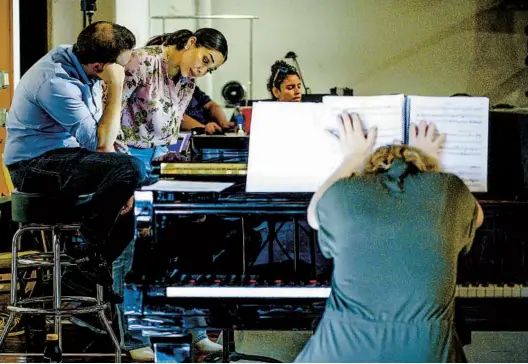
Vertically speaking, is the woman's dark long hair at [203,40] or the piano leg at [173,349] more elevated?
the woman's dark long hair at [203,40]

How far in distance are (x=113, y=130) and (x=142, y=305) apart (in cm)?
118

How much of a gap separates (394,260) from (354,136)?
22.2 inches

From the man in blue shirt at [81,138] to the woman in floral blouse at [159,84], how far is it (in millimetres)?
466

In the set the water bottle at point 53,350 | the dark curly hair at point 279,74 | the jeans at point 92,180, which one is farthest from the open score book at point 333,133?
the dark curly hair at point 279,74

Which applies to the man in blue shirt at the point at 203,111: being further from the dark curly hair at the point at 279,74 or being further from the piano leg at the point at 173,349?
the piano leg at the point at 173,349

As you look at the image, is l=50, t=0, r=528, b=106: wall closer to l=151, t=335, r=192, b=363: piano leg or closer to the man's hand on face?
the man's hand on face

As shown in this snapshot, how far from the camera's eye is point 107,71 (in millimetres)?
3758

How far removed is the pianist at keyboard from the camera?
7.16ft

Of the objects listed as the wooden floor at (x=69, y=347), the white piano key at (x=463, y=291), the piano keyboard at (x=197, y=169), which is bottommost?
the wooden floor at (x=69, y=347)

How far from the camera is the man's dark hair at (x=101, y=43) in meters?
3.60

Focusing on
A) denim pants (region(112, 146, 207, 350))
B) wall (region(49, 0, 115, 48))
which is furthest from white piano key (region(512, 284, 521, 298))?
wall (region(49, 0, 115, 48))

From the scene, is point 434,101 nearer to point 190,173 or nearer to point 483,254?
point 483,254

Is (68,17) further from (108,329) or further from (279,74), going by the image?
(108,329)

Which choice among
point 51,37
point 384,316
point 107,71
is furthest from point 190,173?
point 51,37
